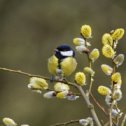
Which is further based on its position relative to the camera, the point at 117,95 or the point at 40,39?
the point at 40,39

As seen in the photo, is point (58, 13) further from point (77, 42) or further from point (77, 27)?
point (77, 42)

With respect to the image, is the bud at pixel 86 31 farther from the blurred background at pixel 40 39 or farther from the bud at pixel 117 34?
the blurred background at pixel 40 39

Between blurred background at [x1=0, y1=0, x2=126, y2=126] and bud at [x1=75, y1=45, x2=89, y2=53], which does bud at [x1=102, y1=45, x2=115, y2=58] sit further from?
blurred background at [x1=0, y1=0, x2=126, y2=126]

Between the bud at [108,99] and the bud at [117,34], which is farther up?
the bud at [117,34]

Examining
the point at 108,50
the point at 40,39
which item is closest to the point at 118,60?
the point at 108,50

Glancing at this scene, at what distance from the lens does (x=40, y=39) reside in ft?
20.2

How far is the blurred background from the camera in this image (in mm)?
5668

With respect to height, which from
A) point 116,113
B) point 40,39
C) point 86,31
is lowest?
point 116,113

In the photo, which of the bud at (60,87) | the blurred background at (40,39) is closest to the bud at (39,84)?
the bud at (60,87)

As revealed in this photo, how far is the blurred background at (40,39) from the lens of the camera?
18.6 ft

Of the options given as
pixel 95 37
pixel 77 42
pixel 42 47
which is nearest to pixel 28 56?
pixel 42 47

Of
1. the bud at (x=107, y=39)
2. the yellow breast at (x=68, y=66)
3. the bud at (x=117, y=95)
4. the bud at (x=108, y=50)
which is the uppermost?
the bud at (x=107, y=39)

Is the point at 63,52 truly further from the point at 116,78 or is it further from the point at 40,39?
the point at 40,39

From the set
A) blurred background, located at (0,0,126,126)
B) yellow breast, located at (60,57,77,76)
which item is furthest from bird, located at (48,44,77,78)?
blurred background, located at (0,0,126,126)
